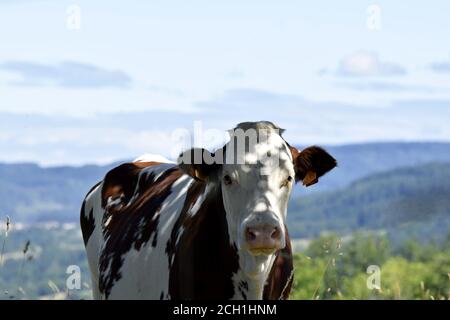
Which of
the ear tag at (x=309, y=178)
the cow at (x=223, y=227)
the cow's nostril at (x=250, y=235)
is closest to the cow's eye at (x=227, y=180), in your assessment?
the cow at (x=223, y=227)

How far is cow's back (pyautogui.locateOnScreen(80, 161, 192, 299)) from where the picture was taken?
11727 mm

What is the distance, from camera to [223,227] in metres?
10.6

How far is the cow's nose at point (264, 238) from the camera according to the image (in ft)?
31.3

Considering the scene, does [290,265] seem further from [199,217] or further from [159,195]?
[159,195]

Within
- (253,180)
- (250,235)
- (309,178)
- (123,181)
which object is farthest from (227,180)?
(123,181)

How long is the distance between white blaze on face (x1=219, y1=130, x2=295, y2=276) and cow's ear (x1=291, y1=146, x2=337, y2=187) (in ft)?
1.61

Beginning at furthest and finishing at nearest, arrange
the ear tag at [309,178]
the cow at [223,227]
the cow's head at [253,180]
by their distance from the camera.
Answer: the ear tag at [309,178] < the cow at [223,227] < the cow's head at [253,180]

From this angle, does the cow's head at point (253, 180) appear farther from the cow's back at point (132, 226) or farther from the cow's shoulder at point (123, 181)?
the cow's shoulder at point (123, 181)

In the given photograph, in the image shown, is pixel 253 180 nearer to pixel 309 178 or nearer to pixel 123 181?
pixel 309 178

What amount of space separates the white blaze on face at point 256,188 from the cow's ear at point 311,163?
491 mm

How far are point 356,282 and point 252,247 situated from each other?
483 ft

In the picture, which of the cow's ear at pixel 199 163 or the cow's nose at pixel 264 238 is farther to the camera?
the cow's ear at pixel 199 163

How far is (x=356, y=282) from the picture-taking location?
155125 millimetres
